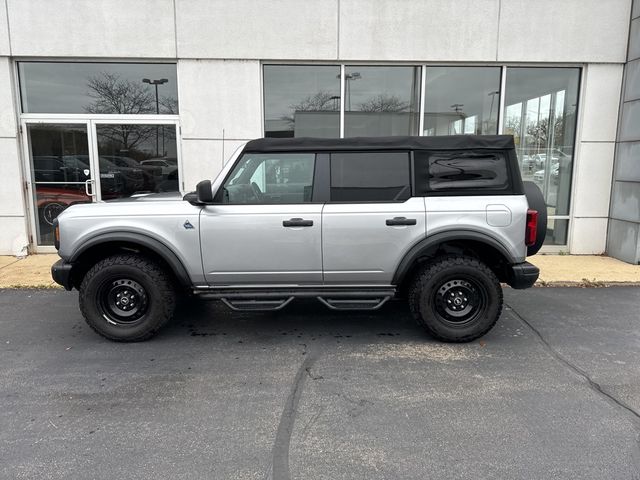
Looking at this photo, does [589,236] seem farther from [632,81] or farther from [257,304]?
[257,304]

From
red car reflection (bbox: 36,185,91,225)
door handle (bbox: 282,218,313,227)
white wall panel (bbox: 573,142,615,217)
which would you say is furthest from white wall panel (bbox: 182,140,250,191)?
white wall panel (bbox: 573,142,615,217)

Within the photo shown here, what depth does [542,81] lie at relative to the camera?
847cm

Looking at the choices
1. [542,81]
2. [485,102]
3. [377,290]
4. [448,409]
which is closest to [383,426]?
[448,409]

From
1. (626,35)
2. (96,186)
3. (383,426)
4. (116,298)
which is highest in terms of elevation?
(626,35)

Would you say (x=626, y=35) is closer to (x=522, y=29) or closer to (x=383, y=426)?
(x=522, y=29)

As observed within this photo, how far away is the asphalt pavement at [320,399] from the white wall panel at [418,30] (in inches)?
192

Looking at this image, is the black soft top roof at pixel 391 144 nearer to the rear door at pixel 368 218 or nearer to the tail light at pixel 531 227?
the rear door at pixel 368 218

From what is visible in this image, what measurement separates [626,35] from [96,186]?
9.46 metres

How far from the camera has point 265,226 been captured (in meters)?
4.33

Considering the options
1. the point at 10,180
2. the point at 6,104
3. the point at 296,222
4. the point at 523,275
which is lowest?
the point at 523,275

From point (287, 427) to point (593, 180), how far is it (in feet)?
25.1

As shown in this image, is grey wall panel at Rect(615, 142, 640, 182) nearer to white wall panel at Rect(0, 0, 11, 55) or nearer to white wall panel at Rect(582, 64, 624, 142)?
white wall panel at Rect(582, 64, 624, 142)

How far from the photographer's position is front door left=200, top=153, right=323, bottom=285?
4344mm

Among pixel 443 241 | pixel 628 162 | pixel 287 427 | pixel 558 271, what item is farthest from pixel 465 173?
pixel 628 162
